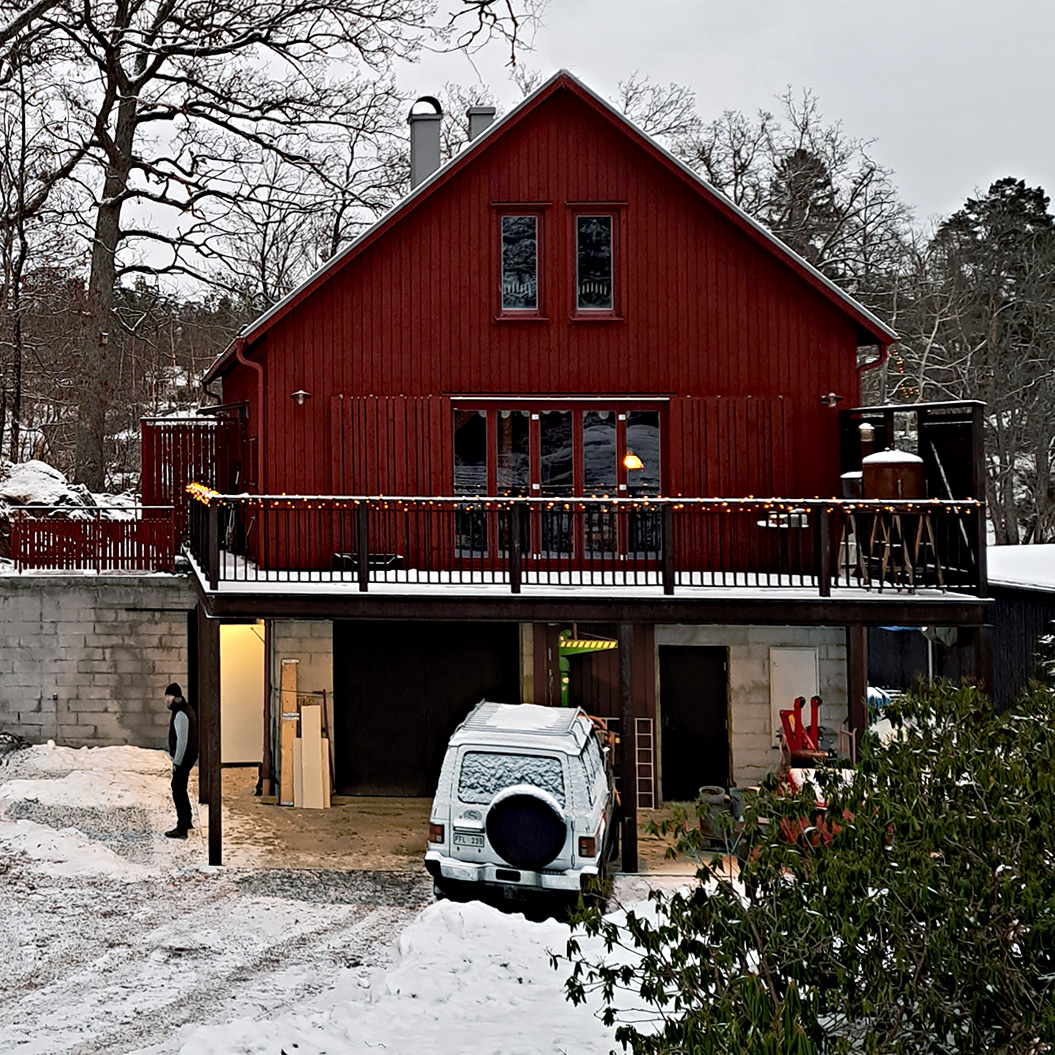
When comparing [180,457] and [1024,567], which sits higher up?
[180,457]

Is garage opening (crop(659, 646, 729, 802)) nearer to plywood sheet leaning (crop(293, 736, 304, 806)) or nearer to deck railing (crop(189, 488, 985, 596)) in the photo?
deck railing (crop(189, 488, 985, 596))

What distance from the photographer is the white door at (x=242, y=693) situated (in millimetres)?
18344

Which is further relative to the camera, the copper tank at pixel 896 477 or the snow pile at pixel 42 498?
the snow pile at pixel 42 498

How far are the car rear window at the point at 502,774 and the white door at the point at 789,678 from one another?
655cm

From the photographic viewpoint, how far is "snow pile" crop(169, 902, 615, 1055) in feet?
24.9

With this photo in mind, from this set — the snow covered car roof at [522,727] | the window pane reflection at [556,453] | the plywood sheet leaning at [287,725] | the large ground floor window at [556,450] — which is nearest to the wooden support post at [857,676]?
the large ground floor window at [556,450]

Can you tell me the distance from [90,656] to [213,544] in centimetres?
719

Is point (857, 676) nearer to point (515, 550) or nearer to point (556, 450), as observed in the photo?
point (556, 450)

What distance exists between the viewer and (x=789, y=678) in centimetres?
1644

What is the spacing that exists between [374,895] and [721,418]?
810cm

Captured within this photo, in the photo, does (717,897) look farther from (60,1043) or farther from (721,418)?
(721,418)

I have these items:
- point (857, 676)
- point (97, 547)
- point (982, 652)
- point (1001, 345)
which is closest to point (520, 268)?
point (857, 676)

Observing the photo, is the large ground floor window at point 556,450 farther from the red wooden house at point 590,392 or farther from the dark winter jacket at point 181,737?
the dark winter jacket at point 181,737

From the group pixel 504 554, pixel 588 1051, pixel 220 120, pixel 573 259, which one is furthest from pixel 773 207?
pixel 588 1051
